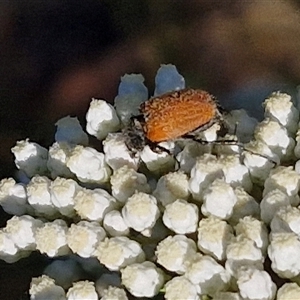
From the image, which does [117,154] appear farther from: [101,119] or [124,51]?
[124,51]

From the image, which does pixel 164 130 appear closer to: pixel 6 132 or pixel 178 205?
pixel 178 205

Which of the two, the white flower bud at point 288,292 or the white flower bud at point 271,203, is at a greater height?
the white flower bud at point 271,203

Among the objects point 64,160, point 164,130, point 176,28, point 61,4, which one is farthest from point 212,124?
point 61,4

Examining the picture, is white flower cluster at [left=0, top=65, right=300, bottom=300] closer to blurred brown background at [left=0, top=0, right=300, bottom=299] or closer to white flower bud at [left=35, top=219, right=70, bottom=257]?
white flower bud at [left=35, top=219, right=70, bottom=257]

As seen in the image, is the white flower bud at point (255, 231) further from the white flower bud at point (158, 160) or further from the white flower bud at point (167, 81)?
the white flower bud at point (167, 81)

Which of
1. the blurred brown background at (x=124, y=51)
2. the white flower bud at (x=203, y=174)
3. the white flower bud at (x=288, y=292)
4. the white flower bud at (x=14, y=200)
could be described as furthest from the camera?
the blurred brown background at (x=124, y=51)

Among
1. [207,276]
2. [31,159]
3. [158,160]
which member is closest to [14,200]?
[31,159]

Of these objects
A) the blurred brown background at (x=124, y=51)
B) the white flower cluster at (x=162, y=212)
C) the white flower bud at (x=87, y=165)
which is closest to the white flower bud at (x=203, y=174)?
the white flower cluster at (x=162, y=212)
